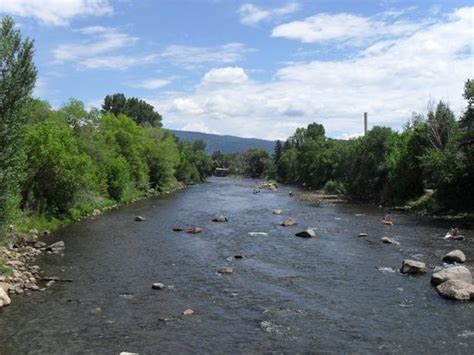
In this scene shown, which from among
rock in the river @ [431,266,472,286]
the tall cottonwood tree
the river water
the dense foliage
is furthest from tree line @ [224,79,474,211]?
the tall cottonwood tree

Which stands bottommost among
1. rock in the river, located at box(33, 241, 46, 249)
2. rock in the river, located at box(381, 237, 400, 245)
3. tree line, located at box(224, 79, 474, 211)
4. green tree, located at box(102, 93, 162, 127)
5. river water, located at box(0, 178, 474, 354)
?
river water, located at box(0, 178, 474, 354)

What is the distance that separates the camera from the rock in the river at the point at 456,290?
2680 centimetres

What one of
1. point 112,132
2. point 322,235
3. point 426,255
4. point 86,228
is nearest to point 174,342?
point 426,255

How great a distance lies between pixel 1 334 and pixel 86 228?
3162 centimetres

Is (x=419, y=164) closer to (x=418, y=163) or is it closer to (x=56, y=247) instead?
(x=418, y=163)

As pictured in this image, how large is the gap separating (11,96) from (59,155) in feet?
78.1

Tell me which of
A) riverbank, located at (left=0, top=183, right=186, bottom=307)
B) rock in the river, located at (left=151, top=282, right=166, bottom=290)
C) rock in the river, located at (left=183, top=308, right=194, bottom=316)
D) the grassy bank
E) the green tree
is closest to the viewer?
rock in the river, located at (left=183, top=308, right=194, bottom=316)

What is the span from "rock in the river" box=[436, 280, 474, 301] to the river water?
1.91 feet

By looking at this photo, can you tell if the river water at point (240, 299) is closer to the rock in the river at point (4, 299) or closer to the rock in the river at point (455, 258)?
the rock in the river at point (4, 299)

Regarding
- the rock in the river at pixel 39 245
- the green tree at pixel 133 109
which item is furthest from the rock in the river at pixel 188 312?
the green tree at pixel 133 109

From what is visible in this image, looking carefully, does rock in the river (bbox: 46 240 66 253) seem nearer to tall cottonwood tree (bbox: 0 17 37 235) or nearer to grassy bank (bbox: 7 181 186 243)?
grassy bank (bbox: 7 181 186 243)

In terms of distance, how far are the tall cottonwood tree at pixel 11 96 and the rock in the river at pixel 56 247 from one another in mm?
11828

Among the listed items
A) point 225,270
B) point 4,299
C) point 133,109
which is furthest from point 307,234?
point 133,109

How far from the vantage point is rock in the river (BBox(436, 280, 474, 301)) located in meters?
26.8
